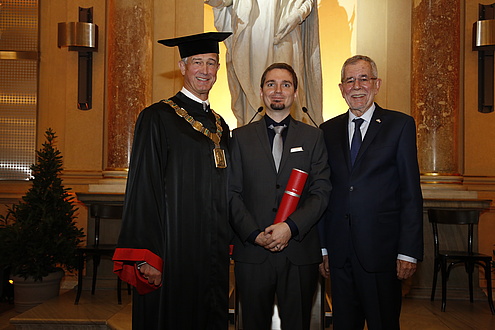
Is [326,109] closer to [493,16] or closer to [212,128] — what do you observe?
[493,16]

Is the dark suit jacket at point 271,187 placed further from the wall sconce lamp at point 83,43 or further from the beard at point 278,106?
the wall sconce lamp at point 83,43

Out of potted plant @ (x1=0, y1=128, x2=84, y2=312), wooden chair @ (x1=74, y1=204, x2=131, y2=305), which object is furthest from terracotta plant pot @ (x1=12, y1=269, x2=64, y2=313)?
wooden chair @ (x1=74, y1=204, x2=131, y2=305)

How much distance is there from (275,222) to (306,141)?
18.4 inches

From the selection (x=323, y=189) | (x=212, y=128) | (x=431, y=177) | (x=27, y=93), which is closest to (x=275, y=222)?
(x=323, y=189)

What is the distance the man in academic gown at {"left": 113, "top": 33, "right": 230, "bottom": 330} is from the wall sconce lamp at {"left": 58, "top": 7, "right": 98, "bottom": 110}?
4.16 metres

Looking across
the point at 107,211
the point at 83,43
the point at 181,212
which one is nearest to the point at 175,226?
the point at 181,212

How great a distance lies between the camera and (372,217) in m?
2.70

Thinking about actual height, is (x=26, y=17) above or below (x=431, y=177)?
above

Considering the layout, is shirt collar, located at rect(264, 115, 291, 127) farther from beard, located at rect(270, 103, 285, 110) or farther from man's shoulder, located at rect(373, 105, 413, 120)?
man's shoulder, located at rect(373, 105, 413, 120)

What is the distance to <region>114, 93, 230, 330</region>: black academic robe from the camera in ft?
8.21

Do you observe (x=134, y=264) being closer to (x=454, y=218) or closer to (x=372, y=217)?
(x=372, y=217)

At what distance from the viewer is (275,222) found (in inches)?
105

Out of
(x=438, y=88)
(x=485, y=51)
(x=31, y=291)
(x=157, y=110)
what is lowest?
(x=31, y=291)

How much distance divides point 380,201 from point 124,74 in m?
4.26
